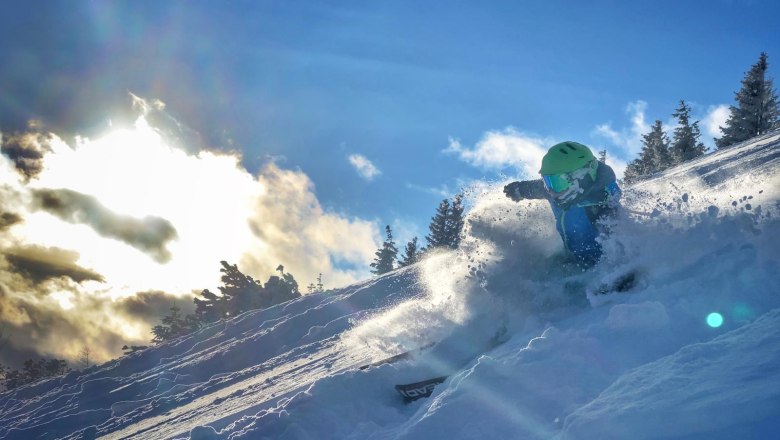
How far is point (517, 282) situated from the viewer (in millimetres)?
7246

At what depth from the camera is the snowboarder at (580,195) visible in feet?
23.1

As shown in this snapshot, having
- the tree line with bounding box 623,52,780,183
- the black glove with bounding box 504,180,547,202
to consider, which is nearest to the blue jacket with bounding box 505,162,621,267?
the black glove with bounding box 504,180,547,202

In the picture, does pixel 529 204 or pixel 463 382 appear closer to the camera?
pixel 463 382

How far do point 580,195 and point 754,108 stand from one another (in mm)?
40439

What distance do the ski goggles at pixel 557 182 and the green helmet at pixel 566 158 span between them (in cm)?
7

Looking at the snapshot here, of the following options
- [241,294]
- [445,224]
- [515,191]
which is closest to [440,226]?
[445,224]

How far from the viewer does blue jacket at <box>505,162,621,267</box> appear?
7004 millimetres

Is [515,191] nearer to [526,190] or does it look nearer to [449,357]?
Answer: [526,190]

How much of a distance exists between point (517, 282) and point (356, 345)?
4.38 meters

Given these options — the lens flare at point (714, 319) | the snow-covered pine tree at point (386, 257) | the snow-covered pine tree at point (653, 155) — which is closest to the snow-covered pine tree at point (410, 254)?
the snow-covered pine tree at point (386, 257)

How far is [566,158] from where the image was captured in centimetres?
722

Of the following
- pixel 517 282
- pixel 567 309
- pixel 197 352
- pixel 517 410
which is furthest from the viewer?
pixel 197 352

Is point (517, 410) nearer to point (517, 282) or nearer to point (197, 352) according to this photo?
point (517, 282)

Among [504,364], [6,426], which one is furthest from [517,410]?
[6,426]
